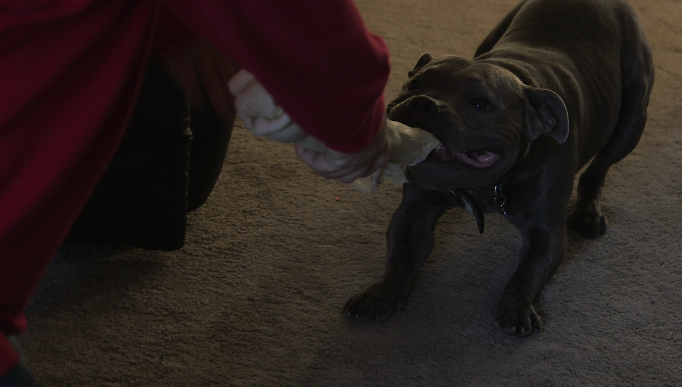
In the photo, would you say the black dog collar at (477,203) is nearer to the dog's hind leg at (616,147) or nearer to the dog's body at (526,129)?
the dog's body at (526,129)

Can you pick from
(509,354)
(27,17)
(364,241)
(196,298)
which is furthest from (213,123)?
(27,17)

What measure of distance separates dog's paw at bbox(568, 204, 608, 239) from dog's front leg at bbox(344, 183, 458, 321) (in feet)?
1.61

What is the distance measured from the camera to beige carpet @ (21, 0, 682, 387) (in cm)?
151

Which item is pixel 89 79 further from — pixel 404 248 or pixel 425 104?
pixel 404 248

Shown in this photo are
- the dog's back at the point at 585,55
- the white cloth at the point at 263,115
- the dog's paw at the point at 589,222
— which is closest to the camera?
the white cloth at the point at 263,115

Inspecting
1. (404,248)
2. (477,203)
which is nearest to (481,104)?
(477,203)

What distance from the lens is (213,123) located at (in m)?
1.73

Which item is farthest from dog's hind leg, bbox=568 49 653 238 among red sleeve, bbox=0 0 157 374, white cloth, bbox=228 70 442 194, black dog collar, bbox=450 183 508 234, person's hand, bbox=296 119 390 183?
red sleeve, bbox=0 0 157 374

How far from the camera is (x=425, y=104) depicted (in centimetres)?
143

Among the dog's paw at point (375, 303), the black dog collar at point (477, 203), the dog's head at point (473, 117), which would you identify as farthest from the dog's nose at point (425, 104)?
the dog's paw at point (375, 303)

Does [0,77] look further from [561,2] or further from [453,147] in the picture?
[561,2]

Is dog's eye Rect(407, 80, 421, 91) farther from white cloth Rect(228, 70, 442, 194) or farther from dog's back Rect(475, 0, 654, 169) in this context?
white cloth Rect(228, 70, 442, 194)

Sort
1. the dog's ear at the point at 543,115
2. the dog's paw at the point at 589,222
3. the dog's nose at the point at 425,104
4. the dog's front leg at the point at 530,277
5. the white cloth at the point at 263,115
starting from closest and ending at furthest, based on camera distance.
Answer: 1. the white cloth at the point at 263,115
2. the dog's nose at the point at 425,104
3. the dog's ear at the point at 543,115
4. the dog's front leg at the point at 530,277
5. the dog's paw at the point at 589,222

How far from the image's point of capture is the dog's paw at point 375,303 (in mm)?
1652
